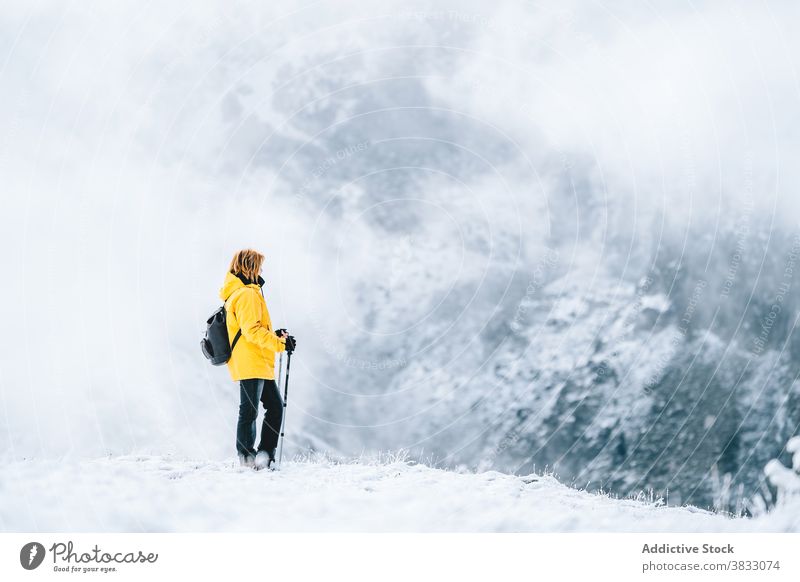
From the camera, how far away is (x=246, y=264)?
284 inches

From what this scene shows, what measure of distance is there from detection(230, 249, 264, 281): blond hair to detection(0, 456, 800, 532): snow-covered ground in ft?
6.80

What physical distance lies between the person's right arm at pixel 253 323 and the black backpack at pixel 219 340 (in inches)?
9.0

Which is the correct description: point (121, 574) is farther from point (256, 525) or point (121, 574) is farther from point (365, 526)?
point (365, 526)

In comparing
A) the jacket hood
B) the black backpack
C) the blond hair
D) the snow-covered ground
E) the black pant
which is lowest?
the snow-covered ground

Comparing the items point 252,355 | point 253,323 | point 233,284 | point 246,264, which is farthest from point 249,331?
point 246,264

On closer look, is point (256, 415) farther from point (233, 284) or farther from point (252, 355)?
point (233, 284)

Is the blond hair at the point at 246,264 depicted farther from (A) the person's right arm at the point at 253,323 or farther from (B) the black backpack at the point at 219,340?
(B) the black backpack at the point at 219,340

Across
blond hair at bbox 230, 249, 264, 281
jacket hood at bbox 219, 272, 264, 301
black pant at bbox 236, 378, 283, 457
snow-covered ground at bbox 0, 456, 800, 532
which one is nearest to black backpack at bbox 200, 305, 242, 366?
jacket hood at bbox 219, 272, 264, 301

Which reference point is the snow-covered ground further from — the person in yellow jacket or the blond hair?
the blond hair

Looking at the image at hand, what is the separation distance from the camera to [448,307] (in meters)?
68.7

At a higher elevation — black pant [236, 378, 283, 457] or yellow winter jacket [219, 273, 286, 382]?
yellow winter jacket [219, 273, 286, 382]

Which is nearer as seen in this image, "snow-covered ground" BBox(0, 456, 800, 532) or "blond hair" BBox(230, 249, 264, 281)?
"snow-covered ground" BBox(0, 456, 800, 532)

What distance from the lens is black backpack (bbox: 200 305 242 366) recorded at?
7.17 meters

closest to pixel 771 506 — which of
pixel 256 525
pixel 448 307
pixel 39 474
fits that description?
pixel 256 525
